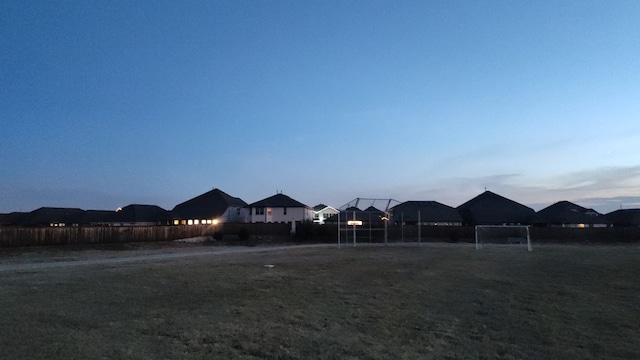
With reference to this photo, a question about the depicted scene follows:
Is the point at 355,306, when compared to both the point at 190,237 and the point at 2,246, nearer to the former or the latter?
the point at 2,246

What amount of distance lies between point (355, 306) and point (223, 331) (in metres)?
4.00

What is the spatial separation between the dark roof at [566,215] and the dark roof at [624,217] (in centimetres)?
645

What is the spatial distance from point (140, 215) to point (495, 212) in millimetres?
62471

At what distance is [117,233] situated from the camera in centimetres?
4475

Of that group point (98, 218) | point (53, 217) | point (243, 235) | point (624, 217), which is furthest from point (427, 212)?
point (53, 217)

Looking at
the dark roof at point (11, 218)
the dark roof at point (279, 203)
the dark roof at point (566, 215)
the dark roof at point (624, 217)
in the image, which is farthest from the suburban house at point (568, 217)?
the dark roof at point (11, 218)

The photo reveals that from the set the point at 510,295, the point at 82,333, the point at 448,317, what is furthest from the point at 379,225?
the point at 82,333

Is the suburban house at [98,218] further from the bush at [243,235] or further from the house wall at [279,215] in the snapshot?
the bush at [243,235]

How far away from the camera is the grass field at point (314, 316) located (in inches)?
310

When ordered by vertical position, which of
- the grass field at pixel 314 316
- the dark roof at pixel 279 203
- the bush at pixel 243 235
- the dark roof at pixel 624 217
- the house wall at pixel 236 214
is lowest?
the grass field at pixel 314 316

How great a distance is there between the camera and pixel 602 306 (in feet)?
41.3

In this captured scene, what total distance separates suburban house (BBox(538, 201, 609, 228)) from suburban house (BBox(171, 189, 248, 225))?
5045 centimetres

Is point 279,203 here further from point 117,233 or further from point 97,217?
point 97,217

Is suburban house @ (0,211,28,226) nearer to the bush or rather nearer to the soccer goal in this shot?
the bush
